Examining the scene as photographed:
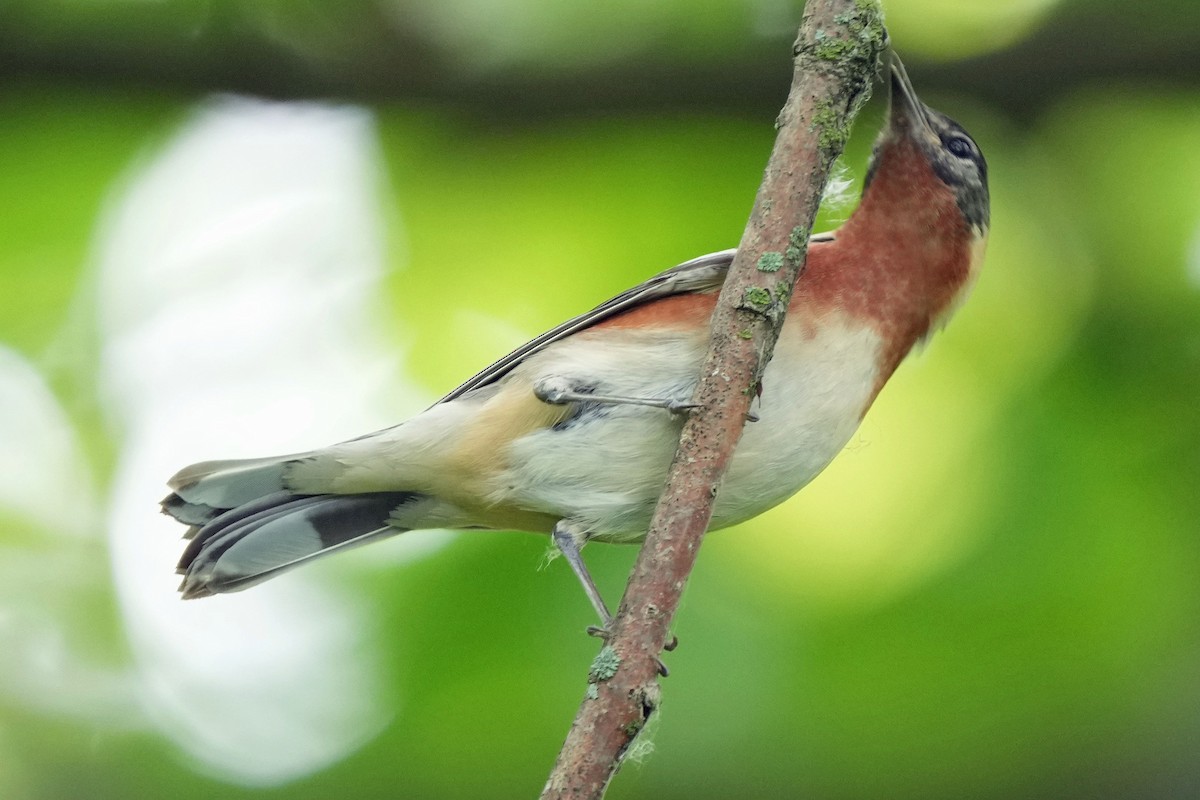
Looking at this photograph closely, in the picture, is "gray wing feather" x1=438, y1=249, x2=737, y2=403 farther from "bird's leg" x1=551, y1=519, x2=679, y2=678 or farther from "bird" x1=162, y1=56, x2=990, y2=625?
"bird's leg" x1=551, y1=519, x2=679, y2=678

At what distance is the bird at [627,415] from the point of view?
3.57 meters

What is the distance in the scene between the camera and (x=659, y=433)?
11.8ft

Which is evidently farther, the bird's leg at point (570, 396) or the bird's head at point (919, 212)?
the bird's head at point (919, 212)

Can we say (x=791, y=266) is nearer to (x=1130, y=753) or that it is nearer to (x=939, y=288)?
(x=939, y=288)

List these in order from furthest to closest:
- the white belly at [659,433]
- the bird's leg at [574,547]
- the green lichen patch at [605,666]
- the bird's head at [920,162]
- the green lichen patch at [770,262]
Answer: the bird's head at [920,162] < the bird's leg at [574,547] < the white belly at [659,433] < the green lichen patch at [770,262] < the green lichen patch at [605,666]

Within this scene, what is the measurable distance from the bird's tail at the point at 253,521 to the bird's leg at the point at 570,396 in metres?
0.64

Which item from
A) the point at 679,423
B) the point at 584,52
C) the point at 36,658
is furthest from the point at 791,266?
the point at 36,658

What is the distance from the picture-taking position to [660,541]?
2.62 m

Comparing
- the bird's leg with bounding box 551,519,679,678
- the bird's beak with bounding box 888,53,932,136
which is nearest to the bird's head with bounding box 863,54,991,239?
the bird's beak with bounding box 888,53,932,136

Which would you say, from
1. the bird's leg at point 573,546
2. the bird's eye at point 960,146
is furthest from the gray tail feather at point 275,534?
the bird's eye at point 960,146

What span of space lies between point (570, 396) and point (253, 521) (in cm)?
124

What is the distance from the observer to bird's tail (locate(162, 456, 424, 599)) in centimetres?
406

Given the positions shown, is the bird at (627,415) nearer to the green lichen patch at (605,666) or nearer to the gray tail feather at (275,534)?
the gray tail feather at (275,534)

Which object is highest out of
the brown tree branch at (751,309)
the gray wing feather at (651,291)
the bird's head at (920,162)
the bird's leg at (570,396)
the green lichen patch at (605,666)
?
the bird's head at (920,162)
